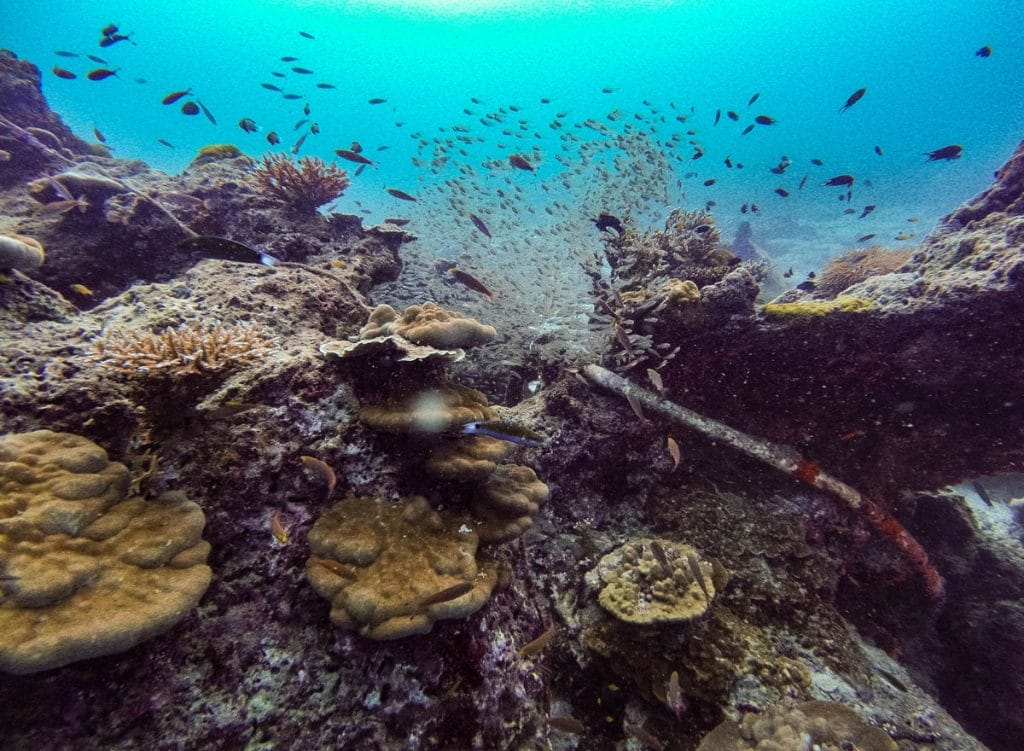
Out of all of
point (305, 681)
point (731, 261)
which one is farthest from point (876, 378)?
point (305, 681)

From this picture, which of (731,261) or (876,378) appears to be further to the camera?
(731,261)

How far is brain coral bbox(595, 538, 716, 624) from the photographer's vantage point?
359 centimetres

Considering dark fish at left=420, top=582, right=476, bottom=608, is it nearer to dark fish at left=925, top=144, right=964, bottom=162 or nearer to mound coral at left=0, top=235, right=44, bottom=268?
mound coral at left=0, top=235, right=44, bottom=268

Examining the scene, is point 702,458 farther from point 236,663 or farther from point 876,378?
point 236,663

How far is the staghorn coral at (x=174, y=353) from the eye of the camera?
2.75 m

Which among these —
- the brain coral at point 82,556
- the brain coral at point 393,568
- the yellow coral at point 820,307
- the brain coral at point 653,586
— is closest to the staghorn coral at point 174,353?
the brain coral at point 82,556

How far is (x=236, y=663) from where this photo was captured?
2.38 meters

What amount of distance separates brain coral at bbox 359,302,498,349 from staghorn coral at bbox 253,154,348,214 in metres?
5.42

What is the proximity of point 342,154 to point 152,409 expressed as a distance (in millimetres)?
6611

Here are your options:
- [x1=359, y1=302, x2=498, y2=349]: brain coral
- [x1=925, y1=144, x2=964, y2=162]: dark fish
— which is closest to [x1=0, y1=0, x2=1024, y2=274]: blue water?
[x1=925, y1=144, x2=964, y2=162]: dark fish

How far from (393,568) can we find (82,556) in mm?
1613

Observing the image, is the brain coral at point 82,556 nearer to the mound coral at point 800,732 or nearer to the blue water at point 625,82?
the mound coral at point 800,732

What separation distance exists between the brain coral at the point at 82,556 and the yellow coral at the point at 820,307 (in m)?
5.67

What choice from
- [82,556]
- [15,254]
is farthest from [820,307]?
[15,254]
